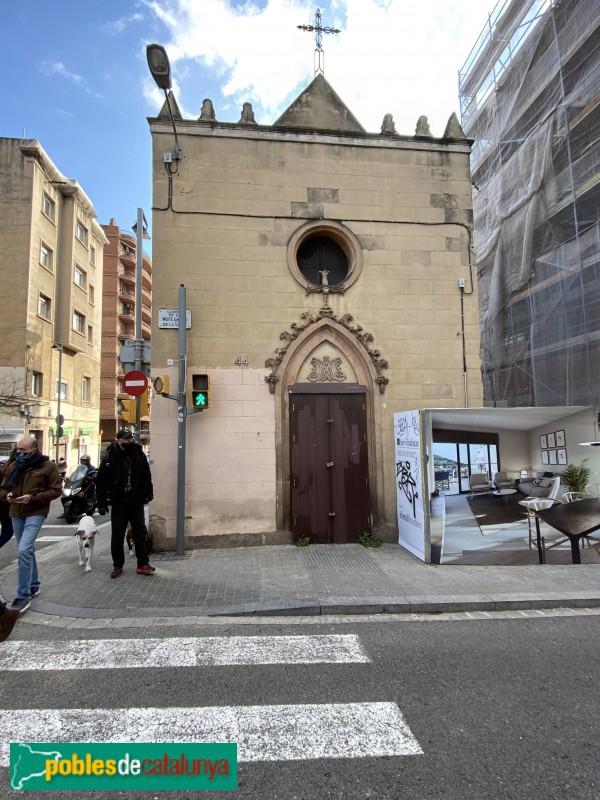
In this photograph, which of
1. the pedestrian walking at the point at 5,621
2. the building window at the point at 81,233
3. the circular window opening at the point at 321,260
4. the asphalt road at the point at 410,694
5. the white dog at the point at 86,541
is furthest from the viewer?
the building window at the point at 81,233

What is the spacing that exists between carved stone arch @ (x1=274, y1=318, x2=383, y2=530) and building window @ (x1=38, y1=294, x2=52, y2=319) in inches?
946

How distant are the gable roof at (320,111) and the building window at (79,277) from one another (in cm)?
2598

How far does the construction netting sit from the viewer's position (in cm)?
1045

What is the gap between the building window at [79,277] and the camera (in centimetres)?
3038

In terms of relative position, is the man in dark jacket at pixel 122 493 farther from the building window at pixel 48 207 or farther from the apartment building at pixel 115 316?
the apartment building at pixel 115 316

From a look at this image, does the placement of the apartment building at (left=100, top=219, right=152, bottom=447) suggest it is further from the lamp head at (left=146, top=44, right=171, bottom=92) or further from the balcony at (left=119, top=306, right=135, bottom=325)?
the lamp head at (left=146, top=44, right=171, bottom=92)

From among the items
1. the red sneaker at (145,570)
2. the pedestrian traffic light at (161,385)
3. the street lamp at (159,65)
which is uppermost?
the street lamp at (159,65)

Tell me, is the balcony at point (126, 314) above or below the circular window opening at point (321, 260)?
above

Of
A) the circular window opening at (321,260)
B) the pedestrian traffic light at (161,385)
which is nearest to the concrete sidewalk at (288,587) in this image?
the pedestrian traffic light at (161,385)

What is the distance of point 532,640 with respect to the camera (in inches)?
166

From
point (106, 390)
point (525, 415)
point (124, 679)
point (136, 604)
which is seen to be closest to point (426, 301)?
point (525, 415)

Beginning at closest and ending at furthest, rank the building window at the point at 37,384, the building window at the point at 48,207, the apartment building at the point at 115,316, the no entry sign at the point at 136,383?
the no entry sign at the point at 136,383
the building window at the point at 37,384
the building window at the point at 48,207
the apartment building at the point at 115,316

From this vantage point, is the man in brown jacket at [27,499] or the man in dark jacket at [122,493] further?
the man in dark jacket at [122,493]

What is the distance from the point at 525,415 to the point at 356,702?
5.29 metres
